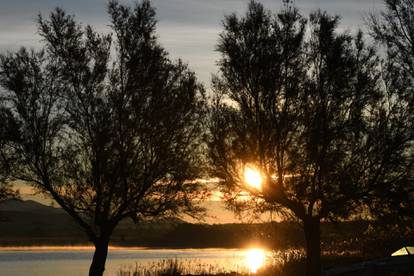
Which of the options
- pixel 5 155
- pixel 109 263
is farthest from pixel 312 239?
pixel 109 263

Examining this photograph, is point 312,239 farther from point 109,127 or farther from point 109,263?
point 109,263

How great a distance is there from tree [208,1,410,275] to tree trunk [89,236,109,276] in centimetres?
665

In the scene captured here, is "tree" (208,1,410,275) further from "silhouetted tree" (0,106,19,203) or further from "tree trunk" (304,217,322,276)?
"silhouetted tree" (0,106,19,203)

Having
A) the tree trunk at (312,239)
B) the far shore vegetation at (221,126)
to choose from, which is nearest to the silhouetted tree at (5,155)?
the far shore vegetation at (221,126)

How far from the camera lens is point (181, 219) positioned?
3378 cm

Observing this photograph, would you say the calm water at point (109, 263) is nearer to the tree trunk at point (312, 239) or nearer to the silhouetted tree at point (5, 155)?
the tree trunk at point (312, 239)

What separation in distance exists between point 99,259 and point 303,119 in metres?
11.9

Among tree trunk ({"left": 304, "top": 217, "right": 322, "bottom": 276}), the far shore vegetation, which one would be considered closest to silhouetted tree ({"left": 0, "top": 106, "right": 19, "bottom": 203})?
the far shore vegetation

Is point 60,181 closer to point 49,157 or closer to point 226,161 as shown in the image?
point 49,157

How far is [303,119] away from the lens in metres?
31.1

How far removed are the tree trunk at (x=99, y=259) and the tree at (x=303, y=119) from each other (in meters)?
6.65

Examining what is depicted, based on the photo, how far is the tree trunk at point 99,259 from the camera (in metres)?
32.6

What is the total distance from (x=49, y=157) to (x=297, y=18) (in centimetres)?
1332

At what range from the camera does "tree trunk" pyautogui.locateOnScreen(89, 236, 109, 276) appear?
32.6 meters
